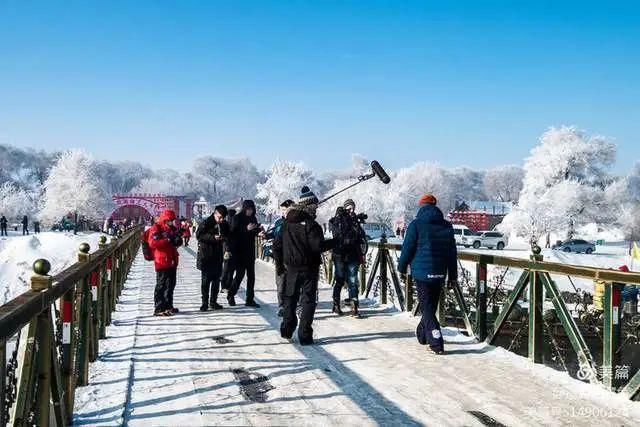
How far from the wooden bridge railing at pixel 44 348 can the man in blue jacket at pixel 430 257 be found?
3267 mm

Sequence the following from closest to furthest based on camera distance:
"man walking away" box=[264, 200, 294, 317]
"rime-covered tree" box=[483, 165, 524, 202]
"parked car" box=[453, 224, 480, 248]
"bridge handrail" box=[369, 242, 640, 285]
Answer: "bridge handrail" box=[369, 242, 640, 285] → "man walking away" box=[264, 200, 294, 317] → "parked car" box=[453, 224, 480, 248] → "rime-covered tree" box=[483, 165, 524, 202]

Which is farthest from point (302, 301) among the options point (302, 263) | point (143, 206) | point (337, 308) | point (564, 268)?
point (143, 206)

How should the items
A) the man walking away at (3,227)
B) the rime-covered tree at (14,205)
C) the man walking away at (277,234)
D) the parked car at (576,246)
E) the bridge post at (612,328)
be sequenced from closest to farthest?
the bridge post at (612,328) → the man walking away at (277,234) → the parked car at (576,246) → the man walking away at (3,227) → the rime-covered tree at (14,205)

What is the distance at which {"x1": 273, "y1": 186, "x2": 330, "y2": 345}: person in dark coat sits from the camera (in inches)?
261

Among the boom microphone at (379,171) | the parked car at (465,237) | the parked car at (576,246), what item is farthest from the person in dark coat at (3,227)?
the parked car at (576,246)

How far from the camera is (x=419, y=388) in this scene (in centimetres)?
493

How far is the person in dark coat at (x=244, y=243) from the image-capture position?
925 centimetres

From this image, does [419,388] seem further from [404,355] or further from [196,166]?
[196,166]

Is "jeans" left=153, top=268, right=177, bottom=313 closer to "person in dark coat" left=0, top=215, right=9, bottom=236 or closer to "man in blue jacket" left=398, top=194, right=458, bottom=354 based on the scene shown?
"man in blue jacket" left=398, top=194, right=458, bottom=354

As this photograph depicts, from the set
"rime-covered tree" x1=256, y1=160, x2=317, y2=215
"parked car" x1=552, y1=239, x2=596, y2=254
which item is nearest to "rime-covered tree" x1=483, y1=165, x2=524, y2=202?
"rime-covered tree" x1=256, y1=160, x2=317, y2=215

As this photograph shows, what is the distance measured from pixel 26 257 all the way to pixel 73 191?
4672 cm

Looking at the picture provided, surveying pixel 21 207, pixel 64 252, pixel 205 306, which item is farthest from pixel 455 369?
pixel 21 207

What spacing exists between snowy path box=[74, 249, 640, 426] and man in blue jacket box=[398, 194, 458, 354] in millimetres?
328

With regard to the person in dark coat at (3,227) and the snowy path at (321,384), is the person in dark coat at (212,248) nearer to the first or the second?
the snowy path at (321,384)
